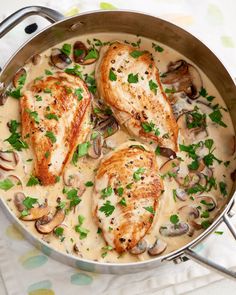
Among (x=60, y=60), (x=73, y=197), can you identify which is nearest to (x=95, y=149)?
(x=73, y=197)

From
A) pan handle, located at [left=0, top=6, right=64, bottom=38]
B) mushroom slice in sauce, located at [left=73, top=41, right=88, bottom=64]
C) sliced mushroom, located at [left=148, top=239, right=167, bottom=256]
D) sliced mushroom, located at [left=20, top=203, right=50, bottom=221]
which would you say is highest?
pan handle, located at [left=0, top=6, right=64, bottom=38]

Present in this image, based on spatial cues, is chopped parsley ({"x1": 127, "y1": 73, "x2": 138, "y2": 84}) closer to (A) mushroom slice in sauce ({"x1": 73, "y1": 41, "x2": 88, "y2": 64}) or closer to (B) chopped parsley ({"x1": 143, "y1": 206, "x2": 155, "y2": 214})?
(A) mushroom slice in sauce ({"x1": 73, "y1": 41, "x2": 88, "y2": 64})

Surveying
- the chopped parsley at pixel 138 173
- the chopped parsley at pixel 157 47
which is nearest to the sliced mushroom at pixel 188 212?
the chopped parsley at pixel 138 173

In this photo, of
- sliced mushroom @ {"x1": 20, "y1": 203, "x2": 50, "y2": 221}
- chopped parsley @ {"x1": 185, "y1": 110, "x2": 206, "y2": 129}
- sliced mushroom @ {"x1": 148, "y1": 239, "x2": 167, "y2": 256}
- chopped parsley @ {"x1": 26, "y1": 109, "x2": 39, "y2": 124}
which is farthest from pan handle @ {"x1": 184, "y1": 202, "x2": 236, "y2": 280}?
chopped parsley @ {"x1": 26, "y1": 109, "x2": 39, "y2": 124}

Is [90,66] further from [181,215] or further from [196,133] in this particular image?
[181,215]

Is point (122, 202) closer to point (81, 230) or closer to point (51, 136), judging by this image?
point (81, 230)

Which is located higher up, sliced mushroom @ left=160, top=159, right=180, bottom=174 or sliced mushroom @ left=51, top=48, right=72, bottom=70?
sliced mushroom @ left=51, top=48, right=72, bottom=70
